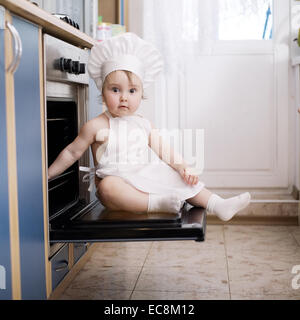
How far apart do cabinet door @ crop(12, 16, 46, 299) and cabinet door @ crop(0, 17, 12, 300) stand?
2.5 inches

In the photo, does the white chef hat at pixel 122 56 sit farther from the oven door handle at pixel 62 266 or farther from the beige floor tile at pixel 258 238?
the beige floor tile at pixel 258 238

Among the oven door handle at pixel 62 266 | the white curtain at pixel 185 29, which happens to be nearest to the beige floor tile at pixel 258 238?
the white curtain at pixel 185 29

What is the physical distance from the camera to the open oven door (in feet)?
4.24

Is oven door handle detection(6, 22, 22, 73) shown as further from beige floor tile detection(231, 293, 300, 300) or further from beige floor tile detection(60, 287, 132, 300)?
beige floor tile detection(231, 293, 300, 300)

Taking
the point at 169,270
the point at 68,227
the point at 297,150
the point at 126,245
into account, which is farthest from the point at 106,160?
the point at 297,150

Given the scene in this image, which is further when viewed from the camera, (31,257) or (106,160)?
(106,160)

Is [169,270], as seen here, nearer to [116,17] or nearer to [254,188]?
[254,188]

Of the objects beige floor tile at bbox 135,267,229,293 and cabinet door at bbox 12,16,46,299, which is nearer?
cabinet door at bbox 12,16,46,299

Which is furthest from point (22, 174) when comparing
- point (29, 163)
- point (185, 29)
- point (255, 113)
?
point (255, 113)

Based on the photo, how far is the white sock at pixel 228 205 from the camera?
4.98 ft

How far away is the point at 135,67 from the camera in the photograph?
60.9 inches

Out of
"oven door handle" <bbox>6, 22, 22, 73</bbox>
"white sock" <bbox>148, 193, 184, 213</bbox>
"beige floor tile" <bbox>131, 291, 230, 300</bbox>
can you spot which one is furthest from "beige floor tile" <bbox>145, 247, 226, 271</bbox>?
"oven door handle" <bbox>6, 22, 22, 73</bbox>

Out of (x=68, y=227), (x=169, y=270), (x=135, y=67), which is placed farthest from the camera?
(x=169, y=270)
